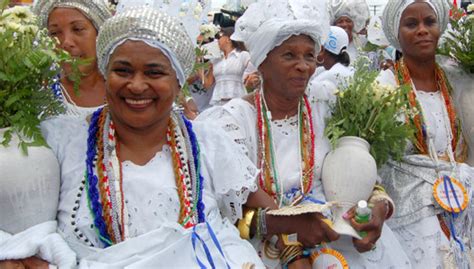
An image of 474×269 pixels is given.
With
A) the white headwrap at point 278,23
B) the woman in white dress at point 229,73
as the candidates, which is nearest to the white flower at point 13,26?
the white headwrap at point 278,23

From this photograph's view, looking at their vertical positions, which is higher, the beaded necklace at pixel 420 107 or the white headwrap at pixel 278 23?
the white headwrap at pixel 278 23

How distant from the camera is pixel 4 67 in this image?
298 cm

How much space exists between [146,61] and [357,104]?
1.41 m

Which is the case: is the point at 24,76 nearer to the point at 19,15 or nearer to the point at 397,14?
the point at 19,15

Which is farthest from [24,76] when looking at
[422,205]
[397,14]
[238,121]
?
[397,14]

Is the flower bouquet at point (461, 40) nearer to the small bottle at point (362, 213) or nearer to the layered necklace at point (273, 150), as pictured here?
the layered necklace at point (273, 150)

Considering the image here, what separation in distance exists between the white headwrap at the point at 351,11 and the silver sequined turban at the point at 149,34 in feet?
17.5

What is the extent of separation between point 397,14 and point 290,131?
127 centimetres

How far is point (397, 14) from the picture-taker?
4.66m

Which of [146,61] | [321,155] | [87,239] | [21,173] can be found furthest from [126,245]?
[321,155]

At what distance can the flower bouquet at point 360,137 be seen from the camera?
3.79m

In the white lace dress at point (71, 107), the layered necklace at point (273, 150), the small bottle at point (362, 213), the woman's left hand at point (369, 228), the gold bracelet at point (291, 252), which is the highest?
the white lace dress at point (71, 107)

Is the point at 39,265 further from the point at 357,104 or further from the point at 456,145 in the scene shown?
the point at 456,145

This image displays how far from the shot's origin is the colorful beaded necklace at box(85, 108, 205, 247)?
3.02 meters
